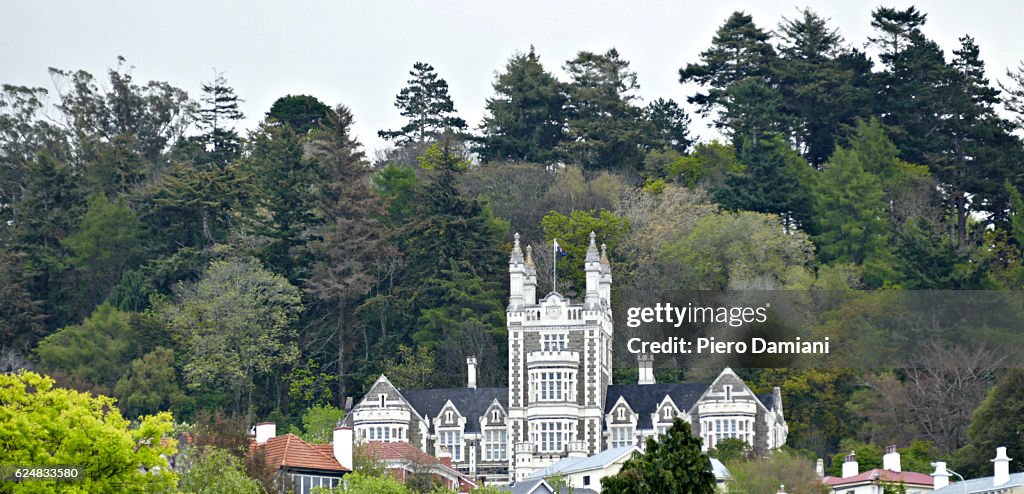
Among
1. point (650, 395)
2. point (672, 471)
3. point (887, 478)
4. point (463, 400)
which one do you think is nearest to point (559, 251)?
point (463, 400)

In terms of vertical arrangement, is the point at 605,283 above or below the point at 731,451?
above

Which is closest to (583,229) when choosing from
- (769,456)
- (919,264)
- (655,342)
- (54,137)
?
(655,342)

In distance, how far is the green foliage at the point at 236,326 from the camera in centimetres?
11431

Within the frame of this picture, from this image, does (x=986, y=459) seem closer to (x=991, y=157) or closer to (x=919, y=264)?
(x=919, y=264)

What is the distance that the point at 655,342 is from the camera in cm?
11488

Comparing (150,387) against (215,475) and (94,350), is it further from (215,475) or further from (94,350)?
(215,475)

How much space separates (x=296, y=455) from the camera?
80500 mm

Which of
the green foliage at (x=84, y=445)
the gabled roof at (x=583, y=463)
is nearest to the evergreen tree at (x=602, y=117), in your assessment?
the gabled roof at (x=583, y=463)

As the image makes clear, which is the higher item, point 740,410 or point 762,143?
point 762,143

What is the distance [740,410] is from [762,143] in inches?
1178

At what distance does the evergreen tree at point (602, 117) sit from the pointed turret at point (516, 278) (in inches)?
1128

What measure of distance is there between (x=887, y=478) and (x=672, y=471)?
1023 inches

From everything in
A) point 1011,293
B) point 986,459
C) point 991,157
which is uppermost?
point 991,157

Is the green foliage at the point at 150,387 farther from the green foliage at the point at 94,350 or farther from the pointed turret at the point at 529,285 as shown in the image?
the pointed turret at the point at 529,285
